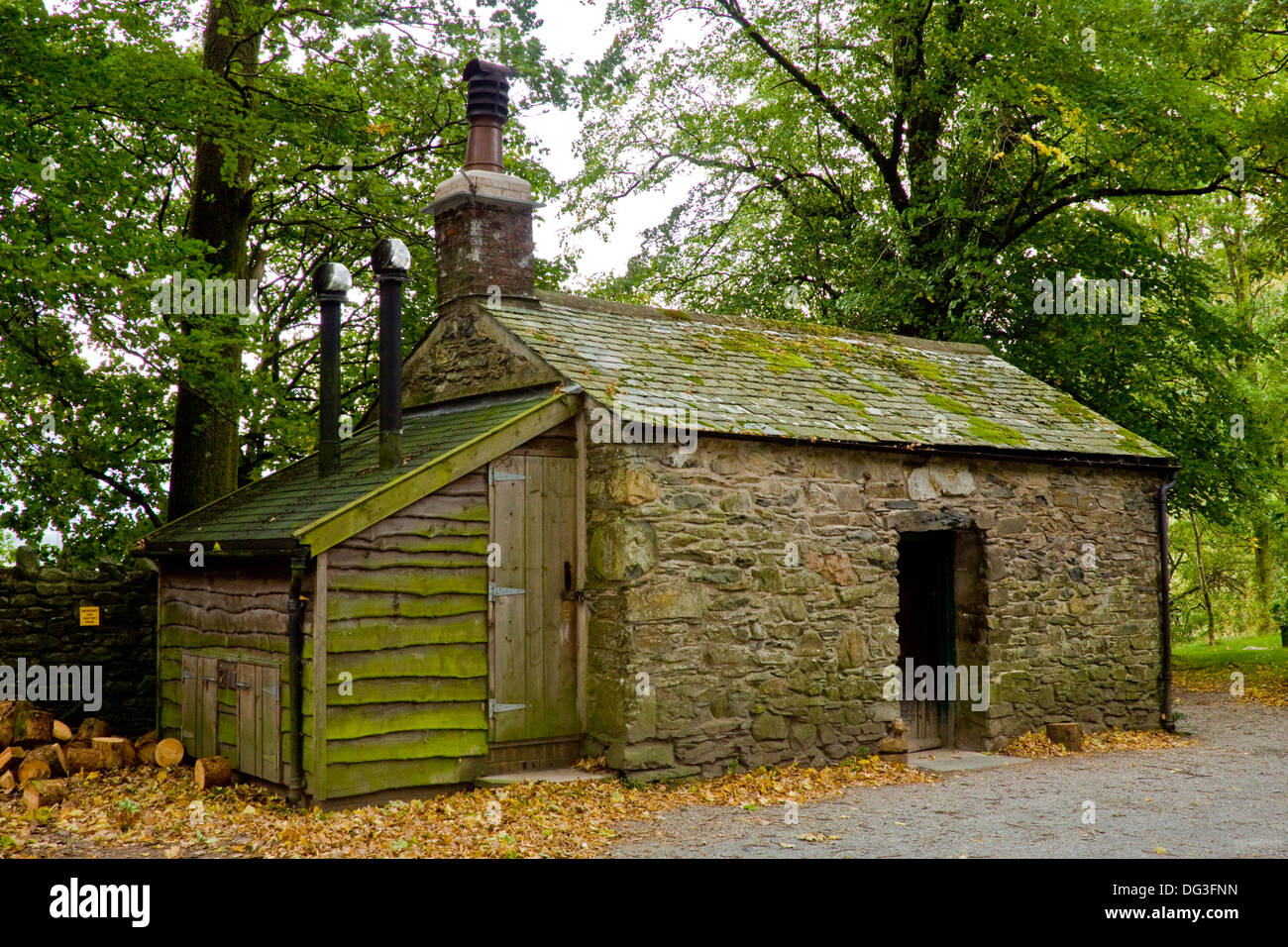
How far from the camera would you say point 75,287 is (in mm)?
10352

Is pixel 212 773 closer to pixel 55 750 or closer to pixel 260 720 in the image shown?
pixel 260 720

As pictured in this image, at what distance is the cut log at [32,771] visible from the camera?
8.55 metres

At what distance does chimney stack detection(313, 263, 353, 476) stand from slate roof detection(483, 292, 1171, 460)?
1397 mm

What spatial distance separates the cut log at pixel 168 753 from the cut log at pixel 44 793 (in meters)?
1.15

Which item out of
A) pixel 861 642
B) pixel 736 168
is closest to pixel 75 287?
pixel 861 642

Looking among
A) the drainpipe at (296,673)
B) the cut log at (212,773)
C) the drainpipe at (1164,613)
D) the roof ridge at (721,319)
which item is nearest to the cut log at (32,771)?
the cut log at (212,773)

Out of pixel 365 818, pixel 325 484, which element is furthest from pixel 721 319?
pixel 365 818

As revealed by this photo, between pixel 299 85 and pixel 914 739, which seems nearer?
pixel 914 739

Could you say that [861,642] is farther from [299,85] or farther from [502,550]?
[299,85]

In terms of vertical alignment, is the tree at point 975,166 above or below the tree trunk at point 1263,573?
above

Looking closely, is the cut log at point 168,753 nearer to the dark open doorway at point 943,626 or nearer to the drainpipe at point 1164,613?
the dark open doorway at point 943,626

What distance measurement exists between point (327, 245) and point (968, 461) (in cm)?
1053

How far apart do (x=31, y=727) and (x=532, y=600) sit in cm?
462

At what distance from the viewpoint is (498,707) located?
8.45m
